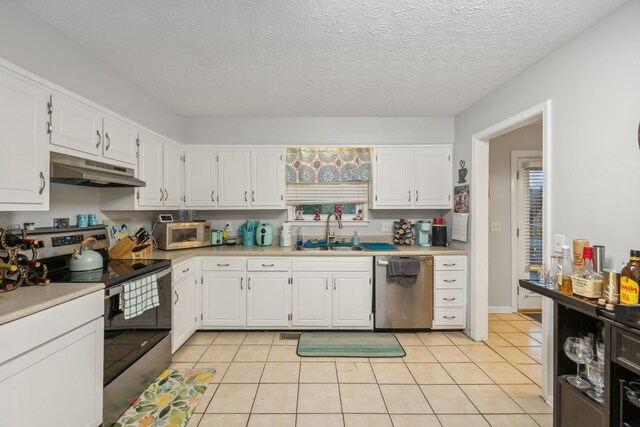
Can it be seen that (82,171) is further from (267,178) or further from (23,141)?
(267,178)

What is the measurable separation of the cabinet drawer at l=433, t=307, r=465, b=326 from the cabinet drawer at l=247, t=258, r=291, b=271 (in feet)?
5.77

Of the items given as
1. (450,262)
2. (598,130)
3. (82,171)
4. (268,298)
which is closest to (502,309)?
(450,262)

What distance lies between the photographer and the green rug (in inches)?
110

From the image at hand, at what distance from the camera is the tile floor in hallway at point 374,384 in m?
1.98

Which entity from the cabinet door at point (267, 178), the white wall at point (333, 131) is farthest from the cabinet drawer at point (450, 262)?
the cabinet door at point (267, 178)

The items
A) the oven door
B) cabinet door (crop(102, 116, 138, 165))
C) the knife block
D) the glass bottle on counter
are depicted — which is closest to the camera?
the glass bottle on counter

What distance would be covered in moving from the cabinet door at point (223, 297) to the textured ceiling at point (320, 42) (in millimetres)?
1905

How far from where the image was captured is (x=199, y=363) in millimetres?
2648

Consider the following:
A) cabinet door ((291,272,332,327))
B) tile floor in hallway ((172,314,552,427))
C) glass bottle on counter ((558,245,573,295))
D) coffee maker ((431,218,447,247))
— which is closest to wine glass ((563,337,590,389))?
glass bottle on counter ((558,245,573,295))

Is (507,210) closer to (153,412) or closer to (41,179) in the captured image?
(153,412)

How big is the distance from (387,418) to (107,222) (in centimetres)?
286

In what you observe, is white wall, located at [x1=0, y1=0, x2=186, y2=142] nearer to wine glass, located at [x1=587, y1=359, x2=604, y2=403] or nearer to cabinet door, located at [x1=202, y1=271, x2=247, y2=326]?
cabinet door, located at [x1=202, y1=271, x2=247, y2=326]

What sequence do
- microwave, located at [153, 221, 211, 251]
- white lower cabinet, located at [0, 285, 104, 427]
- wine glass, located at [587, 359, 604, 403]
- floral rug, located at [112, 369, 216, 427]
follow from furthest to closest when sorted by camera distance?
microwave, located at [153, 221, 211, 251], floral rug, located at [112, 369, 216, 427], wine glass, located at [587, 359, 604, 403], white lower cabinet, located at [0, 285, 104, 427]

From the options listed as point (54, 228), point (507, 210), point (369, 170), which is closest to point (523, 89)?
point (369, 170)
